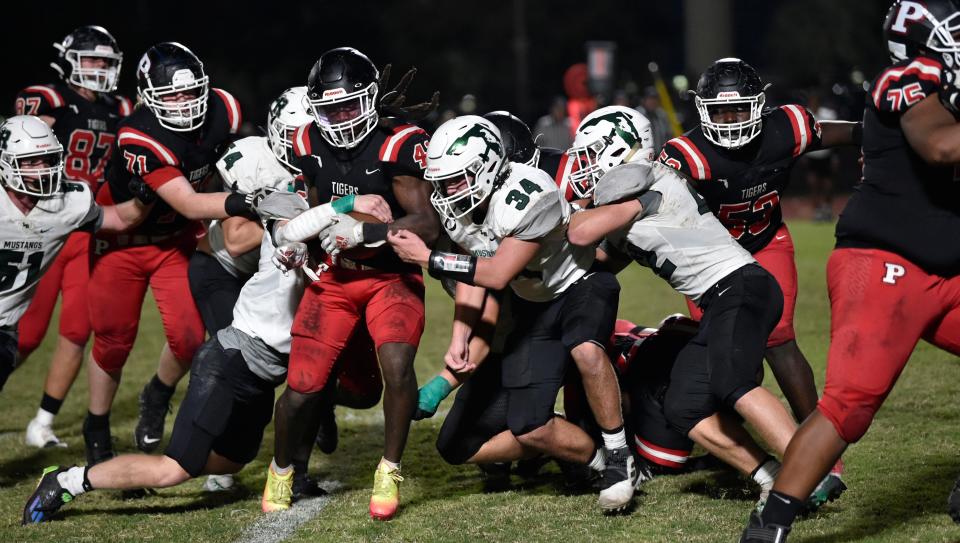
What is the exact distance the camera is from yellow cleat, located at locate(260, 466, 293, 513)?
176 inches

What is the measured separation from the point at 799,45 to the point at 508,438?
92.4ft

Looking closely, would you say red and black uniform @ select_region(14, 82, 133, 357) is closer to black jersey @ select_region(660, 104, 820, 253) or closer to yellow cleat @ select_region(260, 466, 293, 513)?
yellow cleat @ select_region(260, 466, 293, 513)

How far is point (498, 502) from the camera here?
4.52 metres

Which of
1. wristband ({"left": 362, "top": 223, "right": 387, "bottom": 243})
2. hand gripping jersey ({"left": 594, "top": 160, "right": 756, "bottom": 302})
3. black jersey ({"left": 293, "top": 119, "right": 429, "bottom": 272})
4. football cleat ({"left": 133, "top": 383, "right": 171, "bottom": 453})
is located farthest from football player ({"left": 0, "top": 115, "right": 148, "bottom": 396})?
hand gripping jersey ({"left": 594, "top": 160, "right": 756, "bottom": 302})

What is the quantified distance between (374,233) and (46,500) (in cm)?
157

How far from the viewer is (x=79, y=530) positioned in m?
4.32

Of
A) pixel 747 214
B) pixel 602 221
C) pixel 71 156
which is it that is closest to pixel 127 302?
pixel 71 156

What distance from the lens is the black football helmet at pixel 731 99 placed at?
464 cm

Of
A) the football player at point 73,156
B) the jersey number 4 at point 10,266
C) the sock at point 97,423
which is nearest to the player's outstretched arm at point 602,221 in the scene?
the jersey number 4 at point 10,266

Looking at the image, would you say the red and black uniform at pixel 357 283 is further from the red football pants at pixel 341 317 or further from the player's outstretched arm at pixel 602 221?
the player's outstretched arm at pixel 602 221

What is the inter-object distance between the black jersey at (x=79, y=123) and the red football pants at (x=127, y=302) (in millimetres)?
1283

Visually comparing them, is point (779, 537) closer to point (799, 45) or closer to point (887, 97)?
point (887, 97)

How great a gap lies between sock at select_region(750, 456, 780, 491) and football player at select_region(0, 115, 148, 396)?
2.83 metres

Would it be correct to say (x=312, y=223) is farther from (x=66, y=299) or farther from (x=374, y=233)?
(x=66, y=299)
